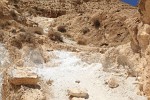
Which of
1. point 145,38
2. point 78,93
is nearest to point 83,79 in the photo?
point 78,93

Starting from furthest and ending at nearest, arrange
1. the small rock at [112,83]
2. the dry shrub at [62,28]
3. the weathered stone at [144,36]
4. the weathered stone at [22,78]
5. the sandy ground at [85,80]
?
1. the dry shrub at [62,28]
2. the weathered stone at [144,36]
3. the small rock at [112,83]
4. the sandy ground at [85,80]
5. the weathered stone at [22,78]

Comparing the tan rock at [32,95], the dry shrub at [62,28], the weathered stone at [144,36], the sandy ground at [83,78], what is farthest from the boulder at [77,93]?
the dry shrub at [62,28]

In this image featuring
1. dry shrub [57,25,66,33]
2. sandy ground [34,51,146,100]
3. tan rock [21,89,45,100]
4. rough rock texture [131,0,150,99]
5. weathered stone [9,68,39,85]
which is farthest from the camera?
dry shrub [57,25,66,33]

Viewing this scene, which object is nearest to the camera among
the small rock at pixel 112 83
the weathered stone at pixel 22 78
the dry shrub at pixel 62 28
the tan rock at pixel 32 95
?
the tan rock at pixel 32 95

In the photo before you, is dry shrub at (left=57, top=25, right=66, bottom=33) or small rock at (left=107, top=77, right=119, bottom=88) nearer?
small rock at (left=107, top=77, right=119, bottom=88)

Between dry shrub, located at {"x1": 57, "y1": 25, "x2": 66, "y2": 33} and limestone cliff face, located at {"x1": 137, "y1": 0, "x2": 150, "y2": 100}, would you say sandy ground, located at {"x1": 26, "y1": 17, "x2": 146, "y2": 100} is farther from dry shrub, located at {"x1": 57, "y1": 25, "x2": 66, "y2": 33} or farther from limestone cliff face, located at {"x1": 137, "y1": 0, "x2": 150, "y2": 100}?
dry shrub, located at {"x1": 57, "y1": 25, "x2": 66, "y2": 33}

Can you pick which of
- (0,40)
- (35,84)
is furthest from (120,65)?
(0,40)

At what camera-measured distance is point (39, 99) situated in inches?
381

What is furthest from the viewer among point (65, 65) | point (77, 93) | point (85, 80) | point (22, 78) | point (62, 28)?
point (62, 28)

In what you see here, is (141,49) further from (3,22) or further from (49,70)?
(3,22)

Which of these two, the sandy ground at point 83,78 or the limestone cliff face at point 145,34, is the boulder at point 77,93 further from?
the limestone cliff face at point 145,34

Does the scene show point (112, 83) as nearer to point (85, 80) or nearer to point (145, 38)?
point (85, 80)

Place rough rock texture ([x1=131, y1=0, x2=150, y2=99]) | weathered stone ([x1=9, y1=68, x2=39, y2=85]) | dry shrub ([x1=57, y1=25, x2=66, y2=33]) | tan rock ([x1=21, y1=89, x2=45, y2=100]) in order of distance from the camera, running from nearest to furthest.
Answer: tan rock ([x1=21, y1=89, x2=45, y2=100]), weathered stone ([x1=9, y1=68, x2=39, y2=85]), rough rock texture ([x1=131, y1=0, x2=150, y2=99]), dry shrub ([x1=57, y1=25, x2=66, y2=33])

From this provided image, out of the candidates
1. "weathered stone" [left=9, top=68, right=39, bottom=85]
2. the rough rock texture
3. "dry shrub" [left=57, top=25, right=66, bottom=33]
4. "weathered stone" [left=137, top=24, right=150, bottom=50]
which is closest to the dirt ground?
"weathered stone" [left=9, top=68, right=39, bottom=85]
